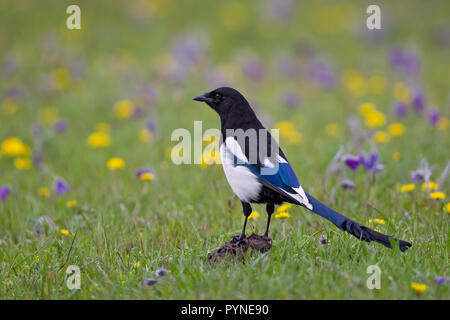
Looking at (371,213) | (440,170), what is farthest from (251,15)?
(371,213)

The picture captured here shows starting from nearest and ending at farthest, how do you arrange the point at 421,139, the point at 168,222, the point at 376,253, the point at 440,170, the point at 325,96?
the point at 376,253, the point at 168,222, the point at 440,170, the point at 421,139, the point at 325,96

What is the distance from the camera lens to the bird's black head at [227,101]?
11.2 feet

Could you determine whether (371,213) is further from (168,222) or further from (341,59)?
→ (341,59)

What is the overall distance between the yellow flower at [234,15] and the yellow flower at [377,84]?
11.3 feet

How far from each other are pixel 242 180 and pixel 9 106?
197 inches

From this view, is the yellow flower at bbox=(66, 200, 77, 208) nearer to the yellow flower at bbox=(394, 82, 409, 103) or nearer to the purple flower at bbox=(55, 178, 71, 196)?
the purple flower at bbox=(55, 178, 71, 196)

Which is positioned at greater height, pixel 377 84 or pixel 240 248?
pixel 377 84

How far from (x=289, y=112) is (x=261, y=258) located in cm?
452

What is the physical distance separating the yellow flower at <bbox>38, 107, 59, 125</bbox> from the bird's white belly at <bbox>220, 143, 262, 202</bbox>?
4.33 meters

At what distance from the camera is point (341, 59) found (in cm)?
991

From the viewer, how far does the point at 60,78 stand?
834 cm

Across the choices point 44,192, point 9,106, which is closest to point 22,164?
point 44,192

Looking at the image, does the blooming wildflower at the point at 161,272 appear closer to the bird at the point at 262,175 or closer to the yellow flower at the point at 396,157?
the bird at the point at 262,175

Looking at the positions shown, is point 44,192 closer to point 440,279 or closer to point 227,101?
point 227,101
